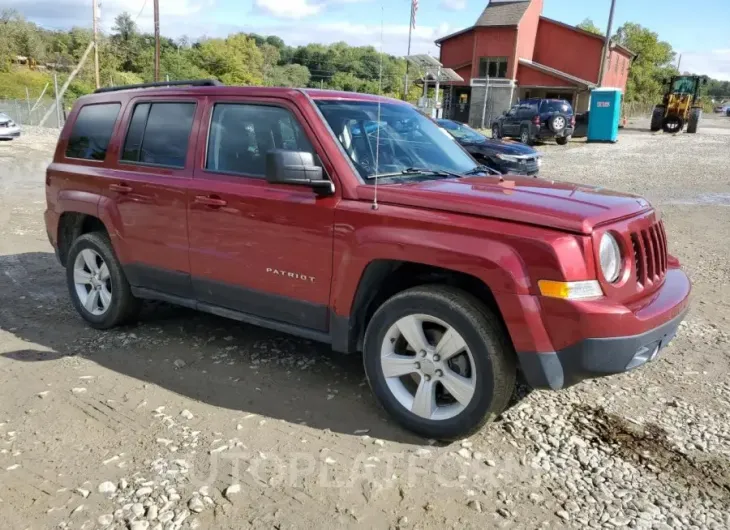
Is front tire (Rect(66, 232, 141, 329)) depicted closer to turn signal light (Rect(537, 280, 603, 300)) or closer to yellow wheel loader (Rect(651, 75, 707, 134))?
turn signal light (Rect(537, 280, 603, 300))

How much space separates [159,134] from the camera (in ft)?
14.8

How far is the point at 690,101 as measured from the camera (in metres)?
33.6

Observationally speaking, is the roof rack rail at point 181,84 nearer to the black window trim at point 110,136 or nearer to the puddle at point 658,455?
the black window trim at point 110,136

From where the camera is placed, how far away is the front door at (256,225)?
3.67 meters

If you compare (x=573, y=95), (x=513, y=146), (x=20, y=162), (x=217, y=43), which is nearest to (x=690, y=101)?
(x=573, y=95)

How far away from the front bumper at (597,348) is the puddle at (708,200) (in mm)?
10096

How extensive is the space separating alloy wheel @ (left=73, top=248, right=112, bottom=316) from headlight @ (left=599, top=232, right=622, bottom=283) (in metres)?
3.73

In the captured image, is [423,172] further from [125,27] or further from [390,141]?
[125,27]

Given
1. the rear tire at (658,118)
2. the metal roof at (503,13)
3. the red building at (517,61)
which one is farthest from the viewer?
the red building at (517,61)

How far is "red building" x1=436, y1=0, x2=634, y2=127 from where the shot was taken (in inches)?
1622

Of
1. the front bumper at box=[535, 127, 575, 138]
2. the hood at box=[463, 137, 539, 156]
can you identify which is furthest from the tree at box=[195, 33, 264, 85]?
the hood at box=[463, 137, 539, 156]

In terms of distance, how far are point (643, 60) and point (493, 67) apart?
39.5 m

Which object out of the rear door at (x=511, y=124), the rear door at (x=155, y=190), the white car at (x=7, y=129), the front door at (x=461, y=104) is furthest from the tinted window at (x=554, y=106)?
the rear door at (x=155, y=190)

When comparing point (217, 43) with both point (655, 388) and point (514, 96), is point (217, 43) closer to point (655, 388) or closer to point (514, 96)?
point (514, 96)
